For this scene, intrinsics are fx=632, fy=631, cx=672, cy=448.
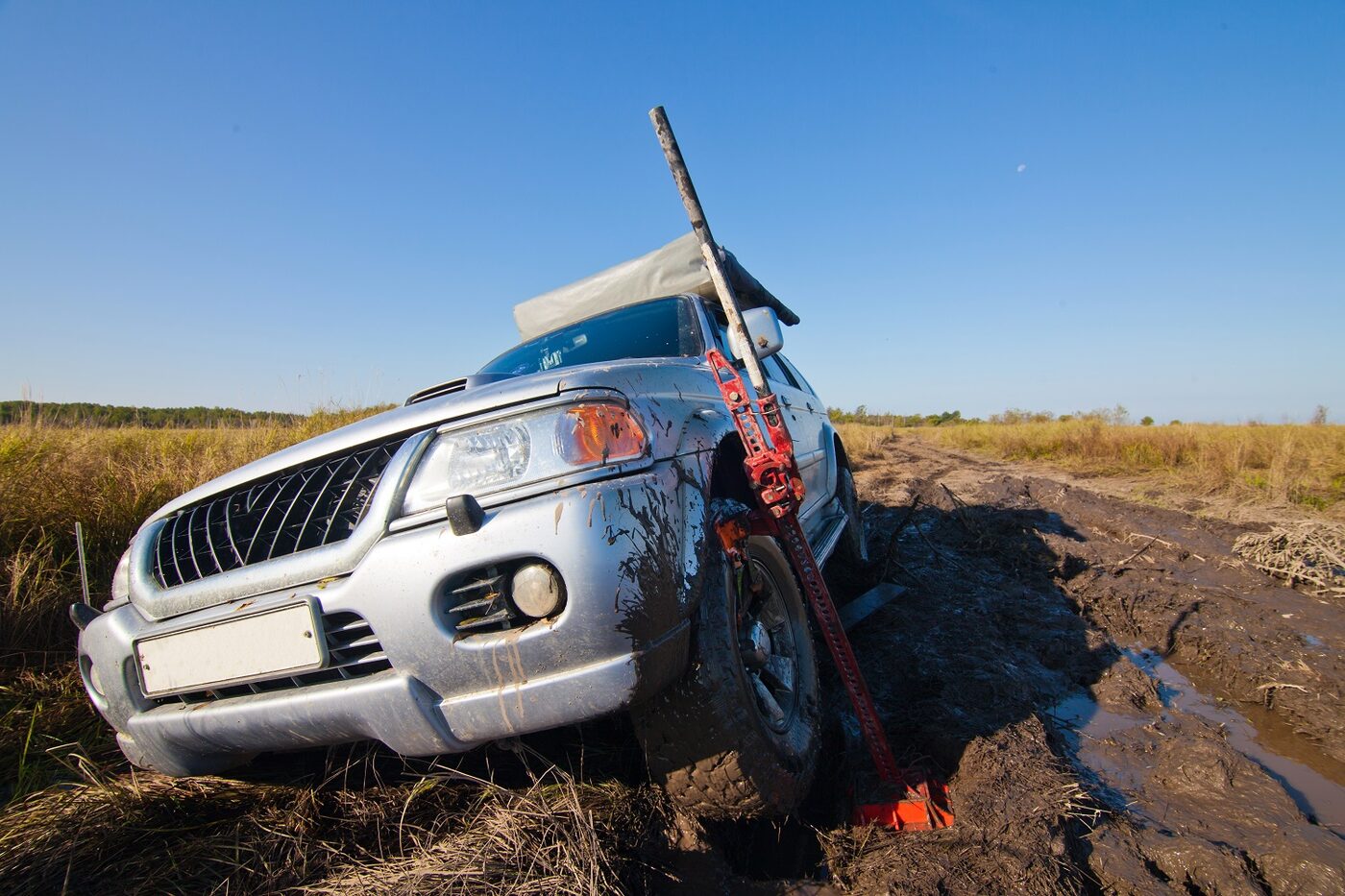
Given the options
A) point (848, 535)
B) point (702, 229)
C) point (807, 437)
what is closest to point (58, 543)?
point (702, 229)

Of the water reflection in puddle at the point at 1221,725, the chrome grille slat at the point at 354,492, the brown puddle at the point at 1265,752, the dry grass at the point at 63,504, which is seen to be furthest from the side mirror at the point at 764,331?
the dry grass at the point at 63,504

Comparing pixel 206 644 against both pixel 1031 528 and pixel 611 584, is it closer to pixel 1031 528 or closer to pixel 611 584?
pixel 611 584

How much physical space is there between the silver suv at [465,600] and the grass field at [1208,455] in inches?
328

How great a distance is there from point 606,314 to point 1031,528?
13.8ft

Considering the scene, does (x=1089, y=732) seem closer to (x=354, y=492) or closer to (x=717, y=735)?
(x=717, y=735)

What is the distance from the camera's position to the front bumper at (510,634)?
4.09 feet

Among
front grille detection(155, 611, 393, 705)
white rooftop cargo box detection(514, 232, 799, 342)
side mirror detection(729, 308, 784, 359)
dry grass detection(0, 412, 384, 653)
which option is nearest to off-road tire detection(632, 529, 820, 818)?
front grille detection(155, 611, 393, 705)

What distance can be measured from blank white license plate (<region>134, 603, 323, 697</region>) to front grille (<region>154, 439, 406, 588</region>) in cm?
16

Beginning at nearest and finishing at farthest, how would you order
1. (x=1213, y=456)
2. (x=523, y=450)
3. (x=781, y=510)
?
(x=523, y=450) < (x=781, y=510) < (x=1213, y=456)

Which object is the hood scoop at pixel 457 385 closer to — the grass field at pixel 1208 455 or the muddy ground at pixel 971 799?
the muddy ground at pixel 971 799

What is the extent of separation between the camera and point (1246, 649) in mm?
3014

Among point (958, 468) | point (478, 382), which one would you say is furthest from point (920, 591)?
point (958, 468)

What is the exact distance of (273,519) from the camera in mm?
1604

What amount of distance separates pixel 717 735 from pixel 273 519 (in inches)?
48.2
